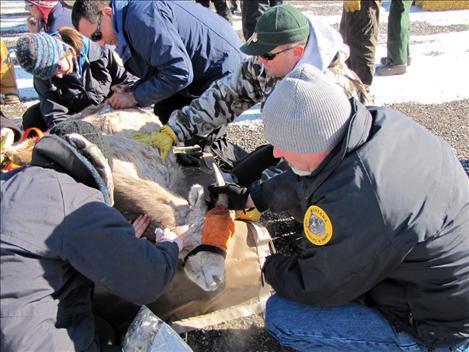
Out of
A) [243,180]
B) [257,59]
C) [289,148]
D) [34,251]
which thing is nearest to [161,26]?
[257,59]

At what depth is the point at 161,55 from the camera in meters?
3.10

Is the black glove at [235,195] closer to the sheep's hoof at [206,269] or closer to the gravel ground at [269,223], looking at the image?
the sheep's hoof at [206,269]

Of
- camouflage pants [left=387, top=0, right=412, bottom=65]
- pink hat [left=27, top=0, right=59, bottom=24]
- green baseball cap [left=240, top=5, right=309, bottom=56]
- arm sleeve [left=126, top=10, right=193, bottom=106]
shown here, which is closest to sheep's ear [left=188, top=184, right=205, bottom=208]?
green baseball cap [left=240, top=5, right=309, bottom=56]

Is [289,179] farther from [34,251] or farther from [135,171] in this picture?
[34,251]

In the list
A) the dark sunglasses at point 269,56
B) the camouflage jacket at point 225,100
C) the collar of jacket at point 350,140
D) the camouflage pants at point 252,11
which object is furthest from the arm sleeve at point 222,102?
the camouflage pants at point 252,11

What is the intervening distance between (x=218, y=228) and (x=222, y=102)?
1127mm

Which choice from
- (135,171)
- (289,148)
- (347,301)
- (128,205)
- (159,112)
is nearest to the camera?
(289,148)

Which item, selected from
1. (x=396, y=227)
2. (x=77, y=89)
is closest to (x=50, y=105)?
(x=77, y=89)

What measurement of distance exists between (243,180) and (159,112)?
1117 millimetres

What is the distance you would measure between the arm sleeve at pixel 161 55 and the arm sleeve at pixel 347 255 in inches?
65.5

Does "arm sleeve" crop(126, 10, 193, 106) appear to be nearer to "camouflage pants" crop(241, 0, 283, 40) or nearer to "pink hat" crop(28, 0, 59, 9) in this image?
"pink hat" crop(28, 0, 59, 9)

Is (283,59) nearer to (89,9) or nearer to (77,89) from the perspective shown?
(89,9)

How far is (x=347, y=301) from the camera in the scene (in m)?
1.95

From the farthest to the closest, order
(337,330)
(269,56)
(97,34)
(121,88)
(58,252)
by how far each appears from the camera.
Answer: (121,88) → (97,34) → (269,56) → (337,330) → (58,252)
